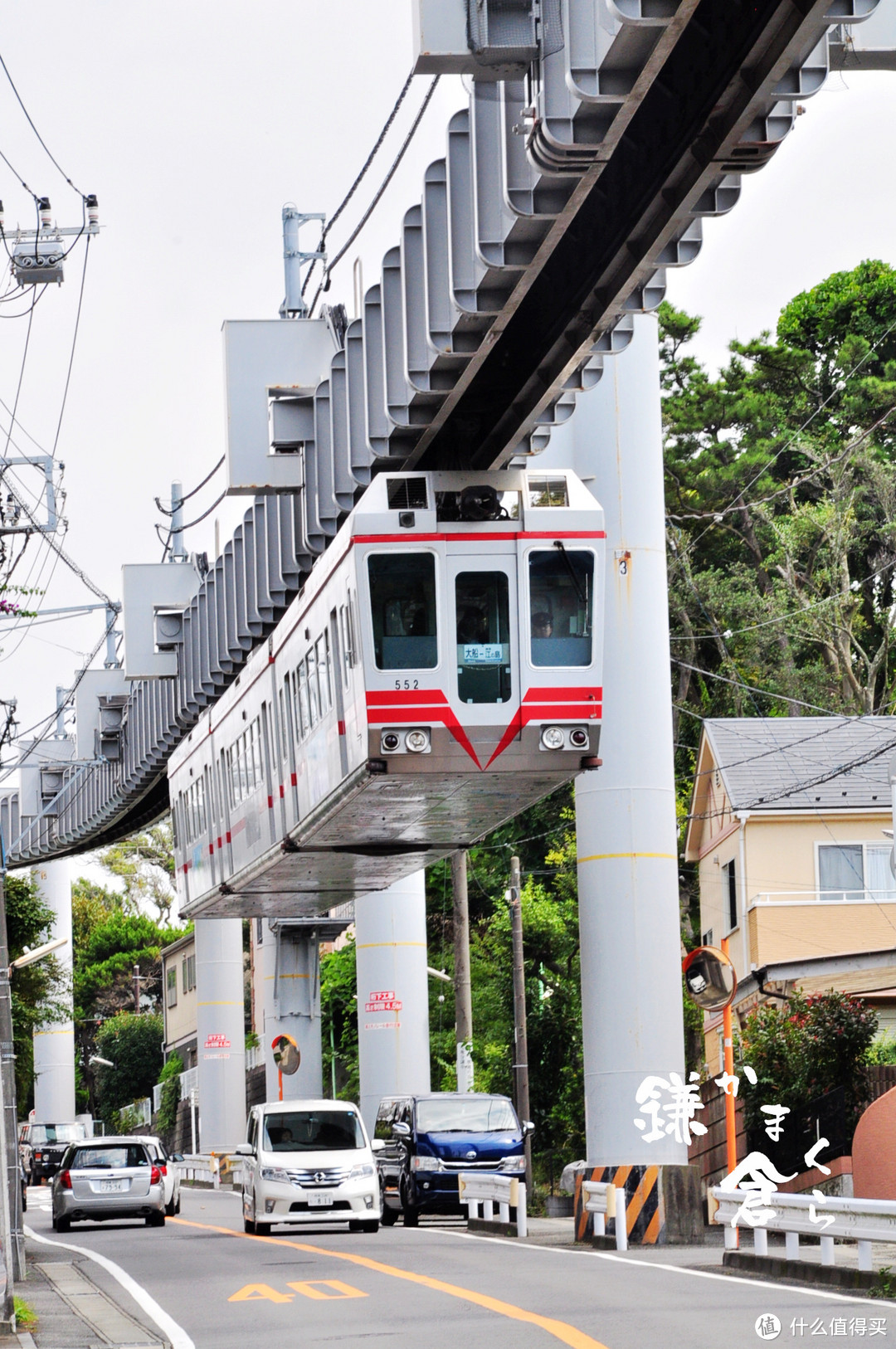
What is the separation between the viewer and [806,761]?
41.8 m

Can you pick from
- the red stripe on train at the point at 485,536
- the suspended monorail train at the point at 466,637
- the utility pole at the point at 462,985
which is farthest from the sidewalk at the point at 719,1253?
the utility pole at the point at 462,985

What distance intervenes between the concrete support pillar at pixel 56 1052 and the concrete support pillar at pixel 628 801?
1899 inches

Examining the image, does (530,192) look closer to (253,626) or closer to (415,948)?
(253,626)

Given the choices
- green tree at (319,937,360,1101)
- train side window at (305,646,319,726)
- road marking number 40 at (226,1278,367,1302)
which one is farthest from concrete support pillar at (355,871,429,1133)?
green tree at (319,937,360,1101)

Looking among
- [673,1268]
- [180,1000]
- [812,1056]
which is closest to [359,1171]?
[812,1056]

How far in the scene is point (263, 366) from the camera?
20938 mm

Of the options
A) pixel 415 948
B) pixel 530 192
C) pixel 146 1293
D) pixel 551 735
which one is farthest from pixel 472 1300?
pixel 415 948

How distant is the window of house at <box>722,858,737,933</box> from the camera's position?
134 feet

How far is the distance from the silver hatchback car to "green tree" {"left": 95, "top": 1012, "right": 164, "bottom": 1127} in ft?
208

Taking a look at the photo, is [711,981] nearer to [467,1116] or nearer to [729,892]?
[467,1116]

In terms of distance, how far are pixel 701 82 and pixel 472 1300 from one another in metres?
9.04

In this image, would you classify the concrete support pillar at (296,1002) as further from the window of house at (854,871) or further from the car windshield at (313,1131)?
the car windshield at (313,1131)

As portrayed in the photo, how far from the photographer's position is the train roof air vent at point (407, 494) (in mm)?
18422

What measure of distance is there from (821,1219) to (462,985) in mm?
25087
